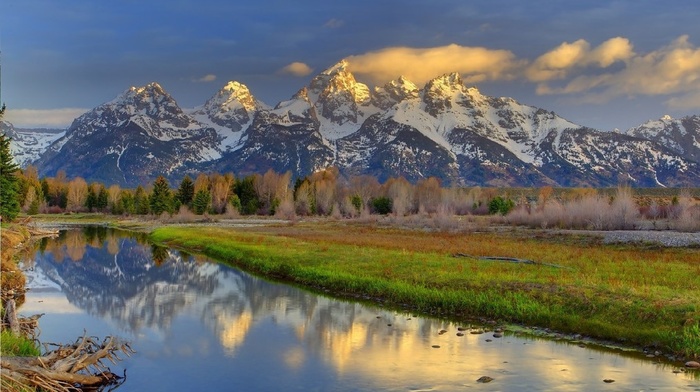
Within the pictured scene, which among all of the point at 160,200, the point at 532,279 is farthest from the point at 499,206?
the point at 532,279

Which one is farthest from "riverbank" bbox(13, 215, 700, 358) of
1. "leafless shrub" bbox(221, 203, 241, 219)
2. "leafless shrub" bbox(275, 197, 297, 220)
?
"leafless shrub" bbox(221, 203, 241, 219)

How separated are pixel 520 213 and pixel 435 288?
73.8 metres

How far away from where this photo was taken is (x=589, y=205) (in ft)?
299

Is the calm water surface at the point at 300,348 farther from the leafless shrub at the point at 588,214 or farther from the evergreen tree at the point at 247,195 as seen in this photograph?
the evergreen tree at the point at 247,195

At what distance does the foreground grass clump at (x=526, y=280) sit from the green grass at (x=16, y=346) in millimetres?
Result: 19209

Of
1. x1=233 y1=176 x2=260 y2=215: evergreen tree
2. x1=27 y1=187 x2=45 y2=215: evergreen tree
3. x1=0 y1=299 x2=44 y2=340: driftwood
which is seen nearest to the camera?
x1=0 y1=299 x2=44 y2=340: driftwood

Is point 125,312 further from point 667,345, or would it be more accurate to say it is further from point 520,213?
point 520,213

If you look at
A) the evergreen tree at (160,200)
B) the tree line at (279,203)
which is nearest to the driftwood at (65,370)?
the tree line at (279,203)

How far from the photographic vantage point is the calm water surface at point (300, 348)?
20.8 metres

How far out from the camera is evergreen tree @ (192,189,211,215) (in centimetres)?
15512

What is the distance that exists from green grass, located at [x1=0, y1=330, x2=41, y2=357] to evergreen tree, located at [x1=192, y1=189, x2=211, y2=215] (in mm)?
135367

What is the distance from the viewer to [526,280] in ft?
114

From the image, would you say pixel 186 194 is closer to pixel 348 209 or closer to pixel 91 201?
pixel 348 209

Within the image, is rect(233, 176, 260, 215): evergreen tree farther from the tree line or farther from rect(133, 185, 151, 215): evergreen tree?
rect(133, 185, 151, 215): evergreen tree
